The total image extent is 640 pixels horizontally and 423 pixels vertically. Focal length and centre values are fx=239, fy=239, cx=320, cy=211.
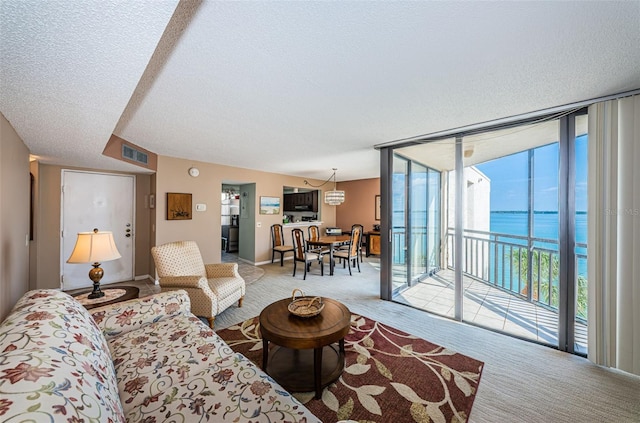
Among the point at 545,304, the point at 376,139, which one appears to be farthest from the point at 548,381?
the point at 376,139

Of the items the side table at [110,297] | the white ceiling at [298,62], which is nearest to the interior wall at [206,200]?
the white ceiling at [298,62]

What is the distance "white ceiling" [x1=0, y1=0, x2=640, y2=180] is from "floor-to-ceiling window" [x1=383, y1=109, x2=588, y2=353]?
531mm

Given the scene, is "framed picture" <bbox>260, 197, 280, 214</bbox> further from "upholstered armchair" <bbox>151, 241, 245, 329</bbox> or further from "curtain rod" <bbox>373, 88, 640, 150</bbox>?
"curtain rod" <bbox>373, 88, 640, 150</bbox>

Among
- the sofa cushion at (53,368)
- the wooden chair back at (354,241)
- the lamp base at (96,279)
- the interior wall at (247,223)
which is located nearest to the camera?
the sofa cushion at (53,368)

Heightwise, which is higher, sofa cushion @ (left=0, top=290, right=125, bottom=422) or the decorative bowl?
sofa cushion @ (left=0, top=290, right=125, bottom=422)

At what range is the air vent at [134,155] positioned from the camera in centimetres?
335

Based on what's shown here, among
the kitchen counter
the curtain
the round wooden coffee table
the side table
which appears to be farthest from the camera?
the kitchen counter

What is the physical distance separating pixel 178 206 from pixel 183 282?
2.16m

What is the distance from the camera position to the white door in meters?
3.77

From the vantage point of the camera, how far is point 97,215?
4012 mm

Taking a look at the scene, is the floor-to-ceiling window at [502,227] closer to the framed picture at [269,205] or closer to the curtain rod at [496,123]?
the curtain rod at [496,123]

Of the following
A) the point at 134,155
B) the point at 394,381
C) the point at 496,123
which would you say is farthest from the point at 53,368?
the point at 496,123

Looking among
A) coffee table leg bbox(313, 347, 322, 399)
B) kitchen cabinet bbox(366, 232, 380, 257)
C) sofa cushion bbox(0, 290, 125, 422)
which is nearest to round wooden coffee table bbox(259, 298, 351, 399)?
coffee table leg bbox(313, 347, 322, 399)

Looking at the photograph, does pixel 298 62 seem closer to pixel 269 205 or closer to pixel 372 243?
pixel 269 205
